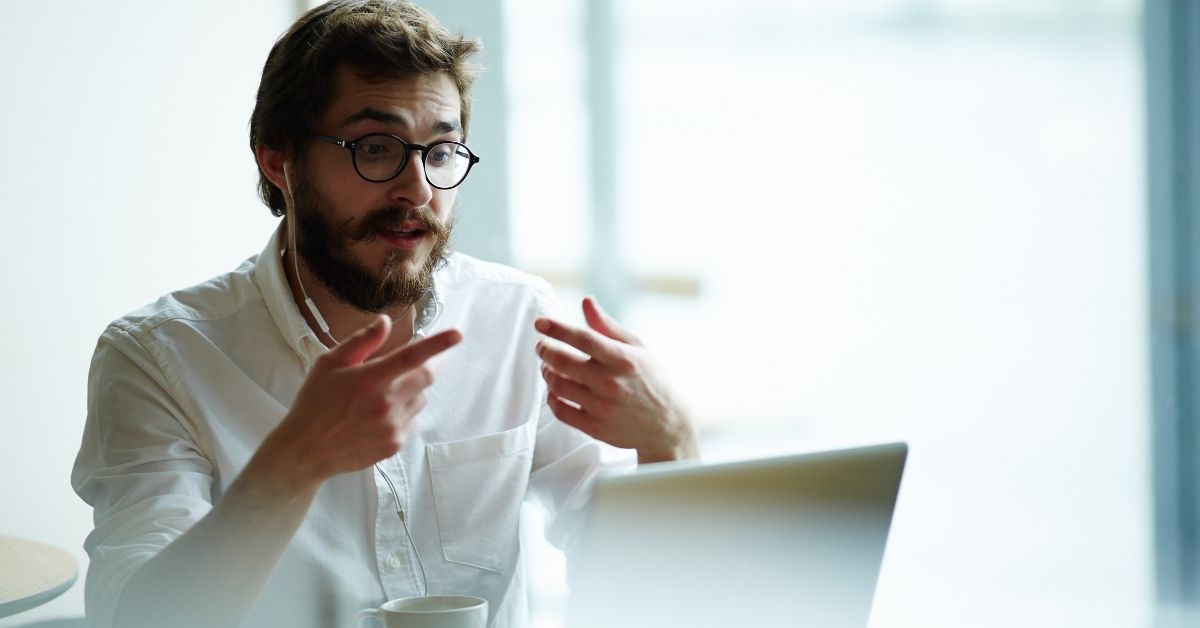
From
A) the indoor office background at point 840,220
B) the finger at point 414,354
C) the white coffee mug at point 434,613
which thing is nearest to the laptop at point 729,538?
the white coffee mug at point 434,613

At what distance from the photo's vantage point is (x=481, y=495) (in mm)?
1655

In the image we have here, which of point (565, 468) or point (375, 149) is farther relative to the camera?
point (565, 468)

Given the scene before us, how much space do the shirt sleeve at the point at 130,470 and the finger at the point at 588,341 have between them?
0.50 meters

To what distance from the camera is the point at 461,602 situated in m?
1.07

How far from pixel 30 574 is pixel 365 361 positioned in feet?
1.96

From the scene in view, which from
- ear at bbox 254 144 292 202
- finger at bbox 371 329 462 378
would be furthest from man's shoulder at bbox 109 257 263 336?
finger at bbox 371 329 462 378

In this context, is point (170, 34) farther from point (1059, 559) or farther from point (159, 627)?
point (1059, 559)

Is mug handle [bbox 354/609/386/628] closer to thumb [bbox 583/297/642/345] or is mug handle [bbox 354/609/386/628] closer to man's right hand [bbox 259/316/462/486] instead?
man's right hand [bbox 259/316/462/486]

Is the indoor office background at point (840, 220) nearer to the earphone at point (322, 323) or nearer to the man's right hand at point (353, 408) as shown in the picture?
the earphone at point (322, 323)

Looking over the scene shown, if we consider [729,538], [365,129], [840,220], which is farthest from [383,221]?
[840,220]

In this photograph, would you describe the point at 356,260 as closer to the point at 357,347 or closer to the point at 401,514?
the point at 401,514

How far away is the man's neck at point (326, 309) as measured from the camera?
168 centimetres

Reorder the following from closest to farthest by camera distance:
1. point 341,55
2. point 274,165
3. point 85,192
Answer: point 341,55 → point 274,165 → point 85,192

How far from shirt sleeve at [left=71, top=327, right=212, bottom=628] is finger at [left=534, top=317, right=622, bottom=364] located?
497 mm
